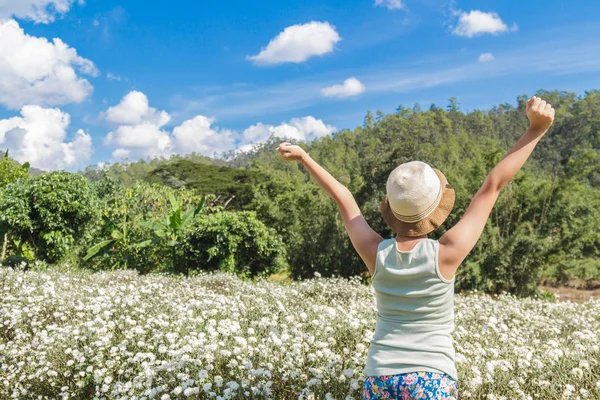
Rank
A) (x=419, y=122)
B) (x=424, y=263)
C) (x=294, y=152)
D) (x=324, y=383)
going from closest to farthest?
1. (x=424, y=263)
2. (x=294, y=152)
3. (x=324, y=383)
4. (x=419, y=122)

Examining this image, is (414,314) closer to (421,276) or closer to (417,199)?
(421,276)

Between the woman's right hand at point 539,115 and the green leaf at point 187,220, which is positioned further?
the green leaf at point 187,220

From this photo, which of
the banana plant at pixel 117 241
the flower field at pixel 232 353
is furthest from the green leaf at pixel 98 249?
the flower field at pixel 232 353

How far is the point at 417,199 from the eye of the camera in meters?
Answer: 1.84

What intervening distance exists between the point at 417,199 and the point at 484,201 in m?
0.25

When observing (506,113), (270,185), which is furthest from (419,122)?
(270,185)

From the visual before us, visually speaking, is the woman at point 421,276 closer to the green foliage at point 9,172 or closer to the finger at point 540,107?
the finger at point 540,107

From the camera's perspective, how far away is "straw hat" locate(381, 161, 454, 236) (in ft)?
6.04

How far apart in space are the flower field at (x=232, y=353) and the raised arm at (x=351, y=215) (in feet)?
4.19

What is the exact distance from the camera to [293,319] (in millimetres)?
4309

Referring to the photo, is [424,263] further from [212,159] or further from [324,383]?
[212,159]

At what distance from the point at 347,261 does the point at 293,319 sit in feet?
24.0

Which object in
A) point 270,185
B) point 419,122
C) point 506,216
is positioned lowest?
point 506,216

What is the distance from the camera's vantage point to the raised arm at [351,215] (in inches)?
78.7
